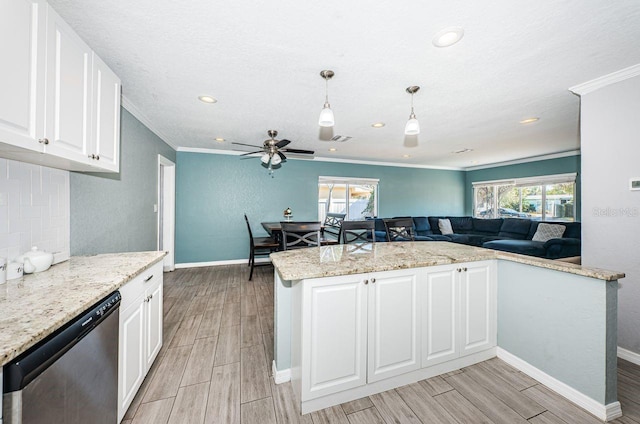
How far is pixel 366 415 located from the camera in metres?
1.49

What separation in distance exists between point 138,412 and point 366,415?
4.55 ft

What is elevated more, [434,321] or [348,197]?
[348,197]

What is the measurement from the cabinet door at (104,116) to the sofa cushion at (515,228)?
6975mm

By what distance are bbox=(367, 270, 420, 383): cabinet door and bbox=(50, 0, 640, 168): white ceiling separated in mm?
1579

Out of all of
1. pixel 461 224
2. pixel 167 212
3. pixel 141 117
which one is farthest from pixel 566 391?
pixel 461 224

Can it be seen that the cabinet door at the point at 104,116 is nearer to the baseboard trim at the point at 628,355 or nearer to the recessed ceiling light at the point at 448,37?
the recessed ceiling light at the point at 448,37

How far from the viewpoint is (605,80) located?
210cm

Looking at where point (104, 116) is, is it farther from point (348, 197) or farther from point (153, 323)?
point (348, 197)

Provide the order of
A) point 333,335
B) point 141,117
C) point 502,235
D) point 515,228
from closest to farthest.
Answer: point 333,335 < point 141,117 < point 515,228 < point 502,235

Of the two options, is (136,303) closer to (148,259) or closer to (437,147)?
(148,259)

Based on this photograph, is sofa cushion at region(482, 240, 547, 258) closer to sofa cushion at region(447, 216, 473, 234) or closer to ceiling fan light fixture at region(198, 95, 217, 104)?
sofa cushion at region(447, 216, 473, 234)

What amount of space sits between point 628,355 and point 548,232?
11.3ft

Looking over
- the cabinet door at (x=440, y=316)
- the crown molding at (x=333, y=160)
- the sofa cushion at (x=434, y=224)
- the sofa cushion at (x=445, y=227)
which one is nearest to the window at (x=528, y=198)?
the crown molding at (x=333, y=160)

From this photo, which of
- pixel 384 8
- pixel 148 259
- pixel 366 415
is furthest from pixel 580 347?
pixel 148 259
